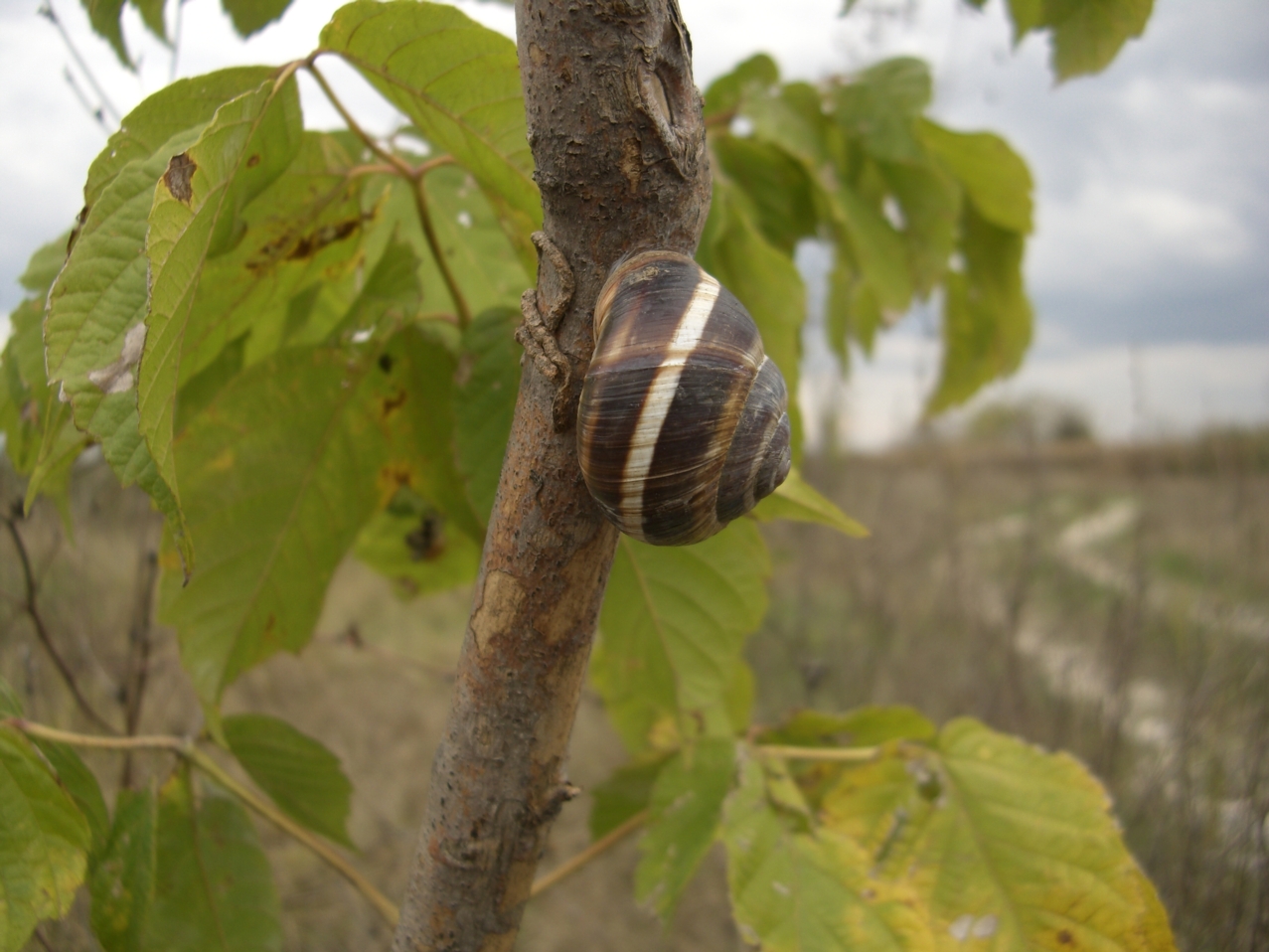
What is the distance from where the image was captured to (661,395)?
20.9 inches

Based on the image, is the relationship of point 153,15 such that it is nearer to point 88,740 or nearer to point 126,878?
point 88,740

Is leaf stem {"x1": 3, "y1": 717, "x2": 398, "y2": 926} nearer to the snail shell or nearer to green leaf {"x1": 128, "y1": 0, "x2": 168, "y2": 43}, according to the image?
the snail shell

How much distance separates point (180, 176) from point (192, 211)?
23 mm

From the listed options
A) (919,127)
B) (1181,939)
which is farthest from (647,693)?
(1181,939)

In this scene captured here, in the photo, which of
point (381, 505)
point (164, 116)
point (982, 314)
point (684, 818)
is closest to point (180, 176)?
point (164, 116)

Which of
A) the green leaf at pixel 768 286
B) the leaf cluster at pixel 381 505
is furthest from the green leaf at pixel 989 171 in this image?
the green leaf at pixel 768 286

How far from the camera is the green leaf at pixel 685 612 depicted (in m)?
0.89

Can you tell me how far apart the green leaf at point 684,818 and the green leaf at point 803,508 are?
0.32 meters

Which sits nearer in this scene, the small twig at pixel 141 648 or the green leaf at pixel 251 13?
the green leaf at pixel 251 13

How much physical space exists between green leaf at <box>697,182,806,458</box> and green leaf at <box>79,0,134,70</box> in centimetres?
66

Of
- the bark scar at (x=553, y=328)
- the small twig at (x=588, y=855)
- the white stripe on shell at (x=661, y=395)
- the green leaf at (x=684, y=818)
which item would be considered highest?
the bark scar at (x=553, y=328)

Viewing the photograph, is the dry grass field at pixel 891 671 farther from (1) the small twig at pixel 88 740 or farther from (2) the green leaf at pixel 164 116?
(2) the green leaf at pixel 164 116

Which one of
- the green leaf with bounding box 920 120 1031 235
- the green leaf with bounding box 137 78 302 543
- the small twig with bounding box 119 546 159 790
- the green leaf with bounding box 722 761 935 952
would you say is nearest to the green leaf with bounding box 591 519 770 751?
the green leaf with bounding box 722 761 935 952

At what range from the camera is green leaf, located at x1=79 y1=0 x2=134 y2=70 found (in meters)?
0.82
